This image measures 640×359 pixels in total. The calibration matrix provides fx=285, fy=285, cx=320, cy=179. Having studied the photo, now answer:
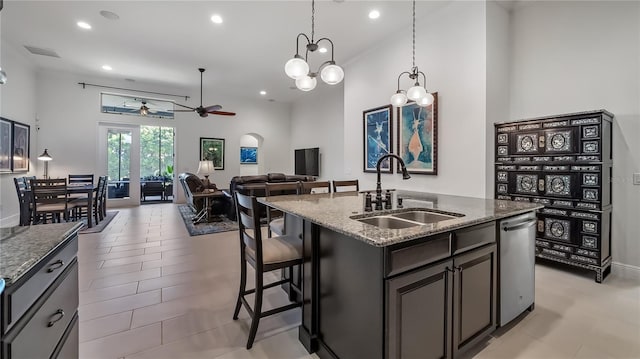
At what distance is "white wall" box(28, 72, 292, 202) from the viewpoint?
268 inches

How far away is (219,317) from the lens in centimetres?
230

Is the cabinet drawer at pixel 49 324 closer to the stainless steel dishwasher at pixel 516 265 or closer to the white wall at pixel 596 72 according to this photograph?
the stainless steel dishwasher at pixel 516 265

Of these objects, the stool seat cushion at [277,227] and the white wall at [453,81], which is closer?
the stool seat cushion at [277,227]

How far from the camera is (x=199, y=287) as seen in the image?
9.30ft

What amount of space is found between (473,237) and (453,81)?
114 inches

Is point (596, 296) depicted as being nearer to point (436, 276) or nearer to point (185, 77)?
point (436, 276)

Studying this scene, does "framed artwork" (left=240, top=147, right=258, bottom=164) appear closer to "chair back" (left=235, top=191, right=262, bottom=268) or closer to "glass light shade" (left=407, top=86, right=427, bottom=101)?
"glass light shade" (left=407, top=86, right=427, bottom=101)

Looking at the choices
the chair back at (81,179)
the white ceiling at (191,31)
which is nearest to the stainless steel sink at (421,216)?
the white ceiling at (191,31)

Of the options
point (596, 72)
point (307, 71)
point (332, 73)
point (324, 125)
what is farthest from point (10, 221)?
point (596, 72)

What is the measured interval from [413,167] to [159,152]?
307 inches

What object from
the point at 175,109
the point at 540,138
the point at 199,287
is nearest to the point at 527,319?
the point at 540,138

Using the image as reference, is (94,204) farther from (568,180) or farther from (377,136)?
(568,180)

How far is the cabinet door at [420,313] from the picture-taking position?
1.36 m

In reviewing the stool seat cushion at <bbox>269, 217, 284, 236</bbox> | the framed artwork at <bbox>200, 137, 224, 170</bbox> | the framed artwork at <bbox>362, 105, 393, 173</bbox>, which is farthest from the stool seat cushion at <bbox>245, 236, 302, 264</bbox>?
the framed artwork at <bbox>200, 137, 224, 170</bbox>
